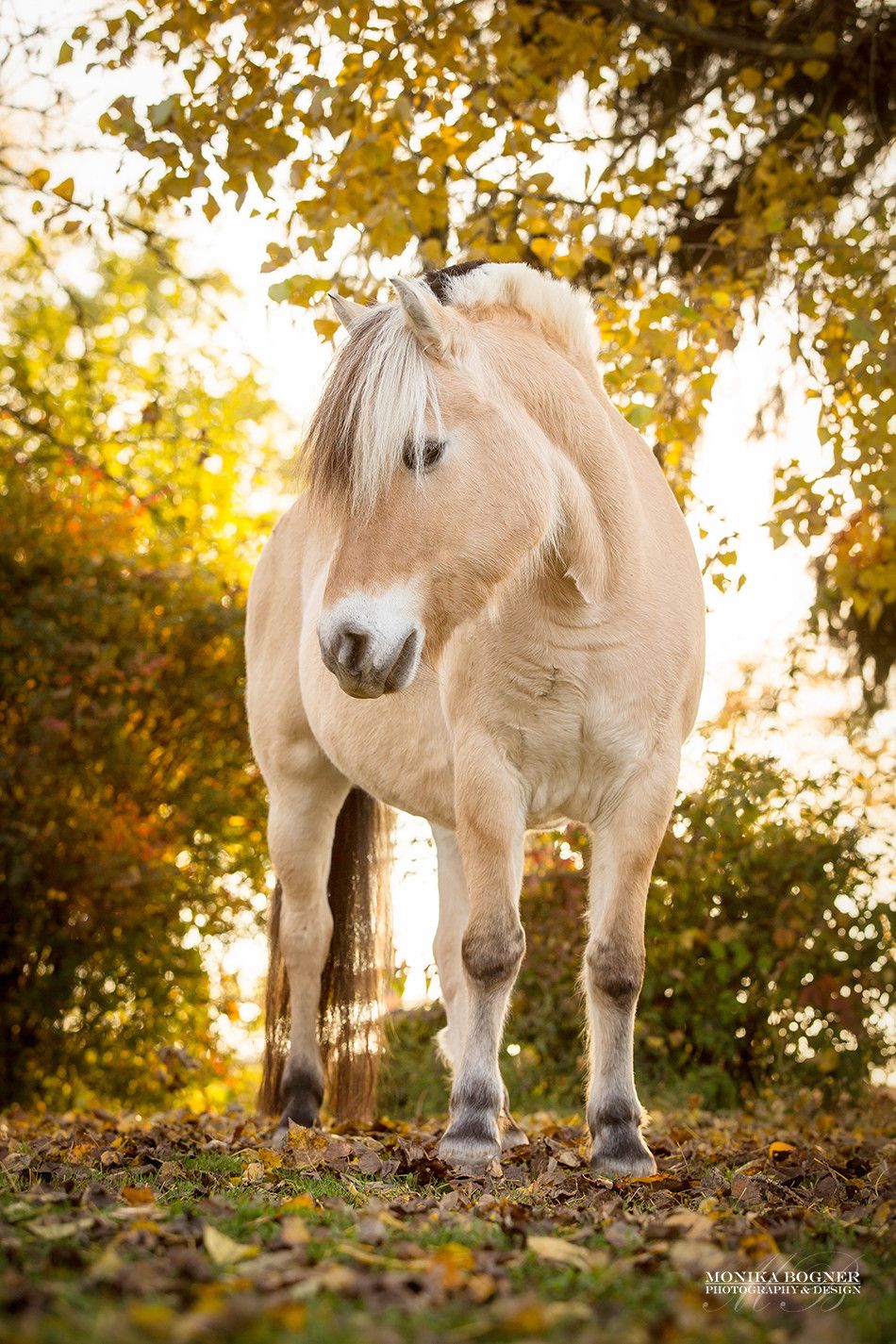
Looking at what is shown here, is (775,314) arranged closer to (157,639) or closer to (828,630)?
(828,630)

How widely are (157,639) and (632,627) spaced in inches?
165

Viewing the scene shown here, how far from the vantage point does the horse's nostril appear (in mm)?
2975

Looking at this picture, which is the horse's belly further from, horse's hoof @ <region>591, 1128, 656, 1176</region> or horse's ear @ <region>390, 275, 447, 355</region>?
horse's hoof @ <region>591, 1128, 656, 1176</region>

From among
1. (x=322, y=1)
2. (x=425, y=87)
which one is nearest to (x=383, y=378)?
(x=322, y=1)

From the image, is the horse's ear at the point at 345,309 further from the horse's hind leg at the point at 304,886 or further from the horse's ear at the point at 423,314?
the horse's hind leg at the point at 304,886

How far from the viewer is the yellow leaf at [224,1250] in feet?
6.27

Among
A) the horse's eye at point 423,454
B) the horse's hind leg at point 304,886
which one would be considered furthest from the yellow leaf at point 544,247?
the horse's eye at point 423,454

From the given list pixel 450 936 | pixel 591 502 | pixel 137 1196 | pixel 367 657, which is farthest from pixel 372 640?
pixel 450 936

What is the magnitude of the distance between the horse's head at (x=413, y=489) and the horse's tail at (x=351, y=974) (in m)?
2.10

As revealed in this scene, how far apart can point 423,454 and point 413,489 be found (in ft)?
0.31

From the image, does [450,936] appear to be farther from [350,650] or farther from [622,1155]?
[350,650]

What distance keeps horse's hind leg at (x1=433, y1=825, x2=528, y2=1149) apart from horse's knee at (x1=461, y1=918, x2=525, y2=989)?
118cm

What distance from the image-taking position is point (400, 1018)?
6832mm

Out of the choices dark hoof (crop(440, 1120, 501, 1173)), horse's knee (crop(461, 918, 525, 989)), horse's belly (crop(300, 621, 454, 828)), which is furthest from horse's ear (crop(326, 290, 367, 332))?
dark hoof (crop(440, 1120, 501, 1173))
